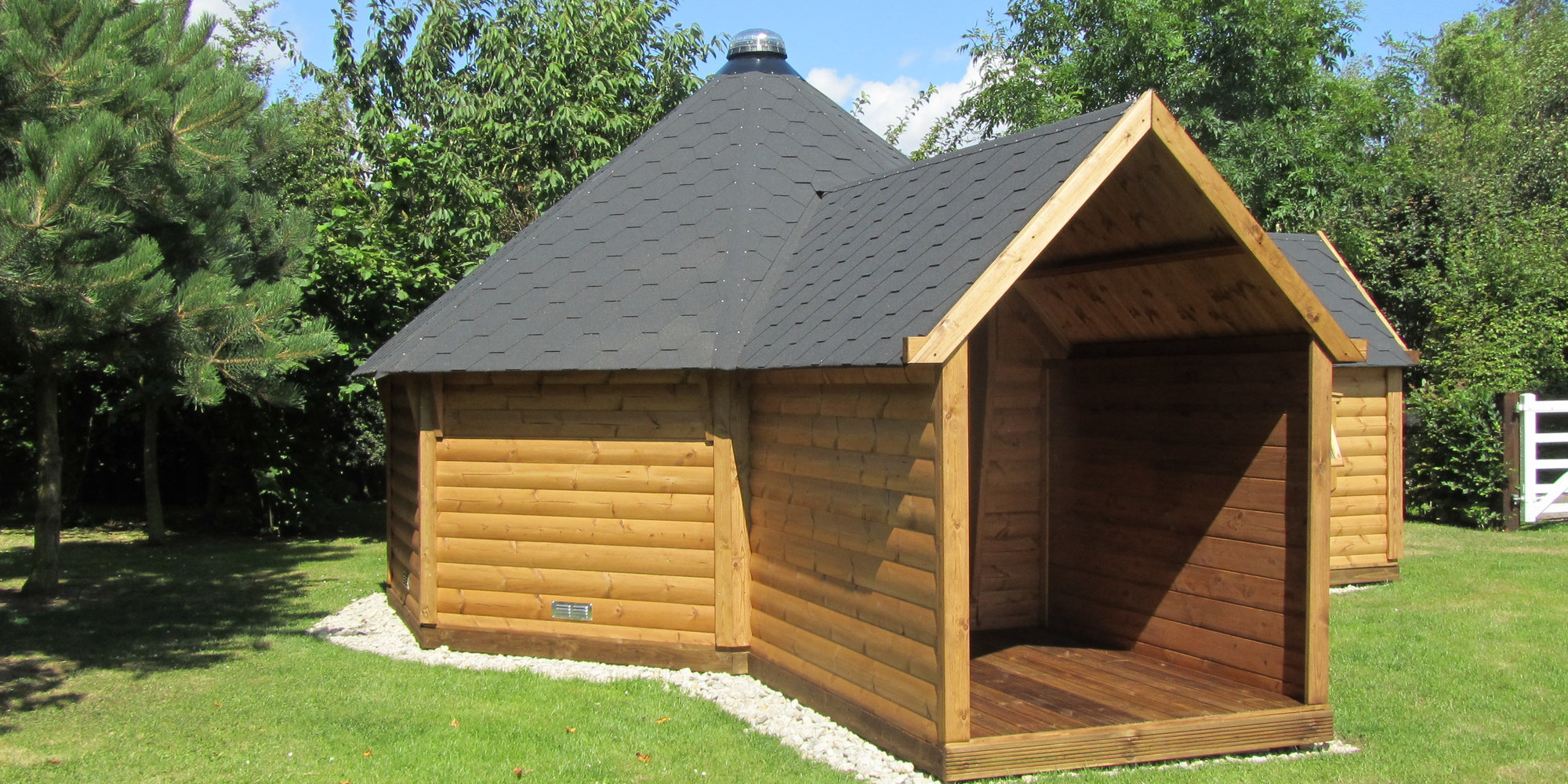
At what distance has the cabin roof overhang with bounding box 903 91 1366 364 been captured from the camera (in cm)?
550

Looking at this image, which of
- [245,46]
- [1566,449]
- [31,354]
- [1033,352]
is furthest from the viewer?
[245,46]

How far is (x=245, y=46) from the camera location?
33844 millimetres

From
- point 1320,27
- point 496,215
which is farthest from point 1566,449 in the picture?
point 496,215

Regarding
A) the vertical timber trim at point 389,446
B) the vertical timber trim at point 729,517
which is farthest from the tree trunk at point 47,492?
the vertical timber trim at point 729,517

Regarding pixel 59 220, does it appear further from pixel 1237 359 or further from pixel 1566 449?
pixel 1566 449

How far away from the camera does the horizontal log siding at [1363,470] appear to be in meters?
11.2

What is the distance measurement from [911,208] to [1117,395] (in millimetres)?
2025

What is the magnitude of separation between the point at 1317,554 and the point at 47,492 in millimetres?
10376

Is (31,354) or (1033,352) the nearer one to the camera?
(1033,352)

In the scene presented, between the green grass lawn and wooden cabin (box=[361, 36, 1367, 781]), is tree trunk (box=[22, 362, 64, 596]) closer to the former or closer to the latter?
the green grass lawn

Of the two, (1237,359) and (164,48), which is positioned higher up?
(164,48)

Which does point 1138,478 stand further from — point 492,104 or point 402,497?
point 492,104

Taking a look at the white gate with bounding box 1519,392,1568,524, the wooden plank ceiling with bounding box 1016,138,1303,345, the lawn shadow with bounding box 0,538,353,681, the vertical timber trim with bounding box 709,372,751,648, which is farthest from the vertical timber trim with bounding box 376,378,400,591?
the white gate with bounding box 1519,392,1568,524

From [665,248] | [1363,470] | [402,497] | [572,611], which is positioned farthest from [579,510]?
[1363,470]
